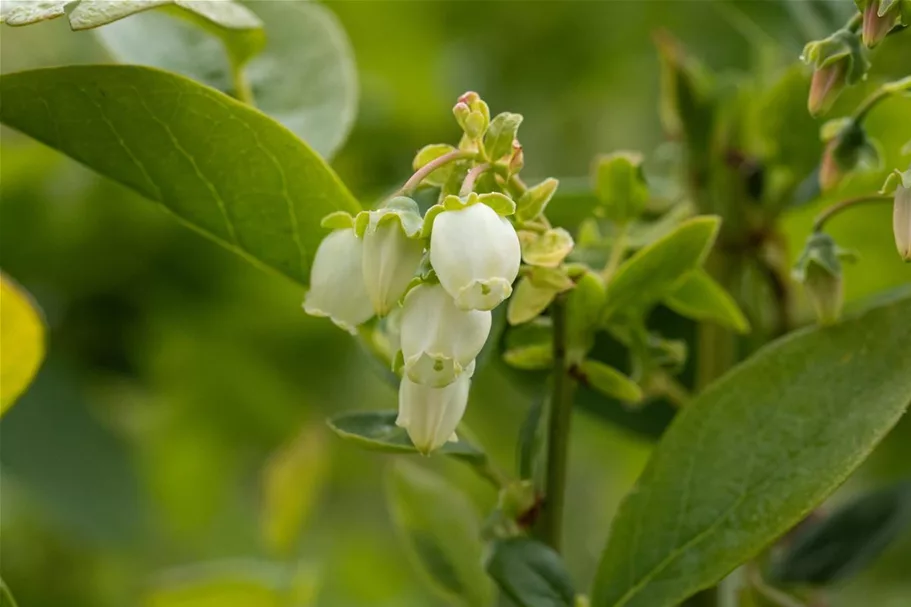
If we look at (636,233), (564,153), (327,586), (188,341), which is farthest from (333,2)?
(636,233)

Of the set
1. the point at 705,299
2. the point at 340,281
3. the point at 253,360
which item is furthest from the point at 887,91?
the point at 253,360

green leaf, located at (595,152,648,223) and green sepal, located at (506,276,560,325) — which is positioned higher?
green leaf, located at (595,152,648,223)

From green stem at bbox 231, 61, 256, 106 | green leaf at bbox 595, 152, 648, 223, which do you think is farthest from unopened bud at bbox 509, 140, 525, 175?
green stem at bbox 231, 61, 256, 106

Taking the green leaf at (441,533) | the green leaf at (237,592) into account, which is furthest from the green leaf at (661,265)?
the green leaf at (237,592)

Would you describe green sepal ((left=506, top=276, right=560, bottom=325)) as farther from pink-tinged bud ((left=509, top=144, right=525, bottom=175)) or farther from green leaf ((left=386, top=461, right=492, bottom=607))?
green leaf ((left=386, top=461, right=492, bottom=607))

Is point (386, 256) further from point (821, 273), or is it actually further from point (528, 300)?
point (821, 273)

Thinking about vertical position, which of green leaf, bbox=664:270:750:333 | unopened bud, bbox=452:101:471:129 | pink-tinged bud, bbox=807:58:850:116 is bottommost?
green leaf, bbox=664:270:750:333

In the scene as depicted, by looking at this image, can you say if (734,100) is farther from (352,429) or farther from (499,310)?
(352,429)

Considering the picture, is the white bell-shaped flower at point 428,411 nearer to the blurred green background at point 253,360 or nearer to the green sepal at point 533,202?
the green sepal at point 533,202
